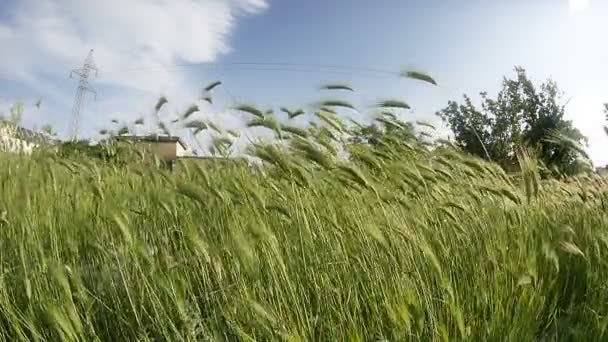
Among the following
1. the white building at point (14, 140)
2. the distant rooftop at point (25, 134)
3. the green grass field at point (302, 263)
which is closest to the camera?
the green grass field at point (302, 263)

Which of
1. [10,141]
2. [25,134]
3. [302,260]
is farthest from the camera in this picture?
[25,134]

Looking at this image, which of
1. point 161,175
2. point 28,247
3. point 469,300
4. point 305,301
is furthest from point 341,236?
point 161,175

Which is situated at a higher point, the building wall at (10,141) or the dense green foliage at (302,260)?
the building wall at (10,141)

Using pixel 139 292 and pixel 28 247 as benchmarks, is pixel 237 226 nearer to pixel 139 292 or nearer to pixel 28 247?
pixel 139 292

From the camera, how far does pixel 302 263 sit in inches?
59.2

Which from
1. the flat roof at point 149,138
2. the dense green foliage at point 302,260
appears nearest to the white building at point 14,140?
the flat roof at point 149,138

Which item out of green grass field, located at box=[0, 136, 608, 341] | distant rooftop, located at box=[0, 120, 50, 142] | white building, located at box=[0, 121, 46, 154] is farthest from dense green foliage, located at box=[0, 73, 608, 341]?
distant rooftop, located at box=[0, 120, 50, 142]

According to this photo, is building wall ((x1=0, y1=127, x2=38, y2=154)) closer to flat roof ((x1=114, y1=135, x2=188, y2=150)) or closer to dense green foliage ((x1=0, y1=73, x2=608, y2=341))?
flat roof ((x1=114, y1=135, x2=188, y2=150))

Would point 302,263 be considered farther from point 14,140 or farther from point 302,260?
point 14,140

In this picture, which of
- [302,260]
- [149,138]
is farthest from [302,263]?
[149,138]

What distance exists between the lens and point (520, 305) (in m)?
1.34

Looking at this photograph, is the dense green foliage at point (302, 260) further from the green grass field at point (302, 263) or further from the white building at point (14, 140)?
the white building at point (14, 140)

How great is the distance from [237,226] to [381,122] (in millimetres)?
1857

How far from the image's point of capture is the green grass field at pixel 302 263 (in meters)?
1.21
